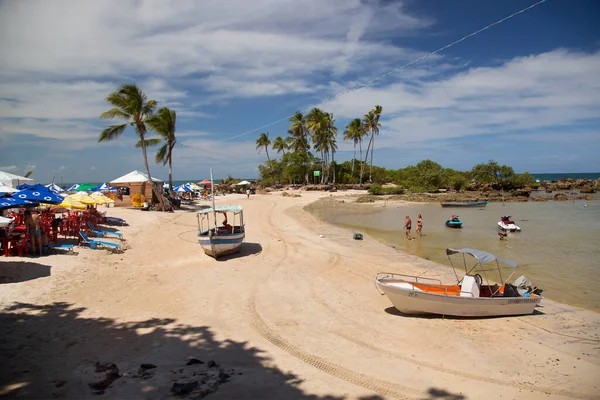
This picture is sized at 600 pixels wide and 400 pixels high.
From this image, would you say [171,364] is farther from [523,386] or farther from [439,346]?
[523,386]

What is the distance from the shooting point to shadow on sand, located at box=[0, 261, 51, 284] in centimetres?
964

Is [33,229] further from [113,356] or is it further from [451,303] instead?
[451,303]

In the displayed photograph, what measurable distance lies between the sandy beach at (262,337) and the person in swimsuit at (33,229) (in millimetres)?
688

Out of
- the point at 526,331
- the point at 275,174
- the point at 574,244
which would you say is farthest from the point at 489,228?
the point at 275,174

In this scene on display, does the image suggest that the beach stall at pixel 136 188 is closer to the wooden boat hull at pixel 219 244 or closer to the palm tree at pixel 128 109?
the palm tree at pixel 128 109

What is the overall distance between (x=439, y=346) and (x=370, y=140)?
6180cm

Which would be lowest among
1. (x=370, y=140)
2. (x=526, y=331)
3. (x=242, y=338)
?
(x=526, y=331)

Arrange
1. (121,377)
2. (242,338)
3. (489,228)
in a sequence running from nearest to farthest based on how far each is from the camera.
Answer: (121,377)
(242,338)
(489,228)

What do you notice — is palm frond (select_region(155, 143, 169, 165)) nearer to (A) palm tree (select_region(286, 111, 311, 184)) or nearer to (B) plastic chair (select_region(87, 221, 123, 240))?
(B) plastic chair (select_region(87, 221, 123, 240))

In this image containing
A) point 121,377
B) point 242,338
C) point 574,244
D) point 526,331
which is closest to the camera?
point 121,377

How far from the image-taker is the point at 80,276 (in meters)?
11.0

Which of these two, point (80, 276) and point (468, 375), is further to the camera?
point (80, 276)

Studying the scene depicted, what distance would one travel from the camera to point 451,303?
30.1 feet

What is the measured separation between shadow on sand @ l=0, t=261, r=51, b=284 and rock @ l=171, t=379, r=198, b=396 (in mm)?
7494
